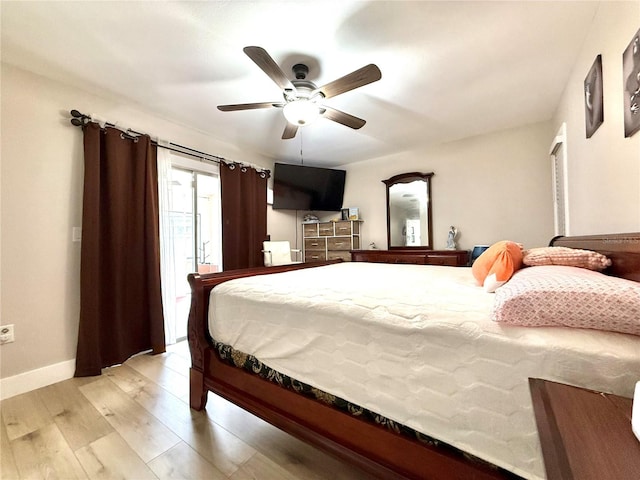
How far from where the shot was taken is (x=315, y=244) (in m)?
4.59

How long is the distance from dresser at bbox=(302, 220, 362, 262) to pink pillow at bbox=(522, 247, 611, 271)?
9.72 feet

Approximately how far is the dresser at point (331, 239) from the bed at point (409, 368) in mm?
2879

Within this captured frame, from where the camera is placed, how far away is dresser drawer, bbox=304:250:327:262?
452cm

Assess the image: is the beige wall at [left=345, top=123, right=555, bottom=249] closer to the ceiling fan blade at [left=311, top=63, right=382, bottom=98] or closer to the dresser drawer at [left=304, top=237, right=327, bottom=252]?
the dresser drawer at [left=304, top=237, right=327, bottom=252]

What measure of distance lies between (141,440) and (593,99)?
3.35m

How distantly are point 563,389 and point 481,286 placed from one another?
3.00ft

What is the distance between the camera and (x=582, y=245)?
4.75 feet

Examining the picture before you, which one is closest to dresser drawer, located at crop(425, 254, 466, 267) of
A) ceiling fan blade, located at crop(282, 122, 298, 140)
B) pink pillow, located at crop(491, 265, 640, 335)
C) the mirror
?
the mirror

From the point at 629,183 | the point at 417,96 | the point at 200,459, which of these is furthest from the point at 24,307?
the point at 629,183

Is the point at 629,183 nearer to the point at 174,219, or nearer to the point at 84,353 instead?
the point at 174,219

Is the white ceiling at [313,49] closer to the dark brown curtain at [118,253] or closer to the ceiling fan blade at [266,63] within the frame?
the ceiling fan blade at [266,63]

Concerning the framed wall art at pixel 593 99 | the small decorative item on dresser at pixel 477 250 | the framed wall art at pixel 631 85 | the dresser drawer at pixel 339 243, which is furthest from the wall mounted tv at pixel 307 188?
the framed wall art at pixel 631 85

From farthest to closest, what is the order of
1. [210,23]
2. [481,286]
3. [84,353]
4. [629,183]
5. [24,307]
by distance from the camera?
[84,353] < [24,307] < [210,23] < [481,286] < [629,183]

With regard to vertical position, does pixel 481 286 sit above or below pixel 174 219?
below
